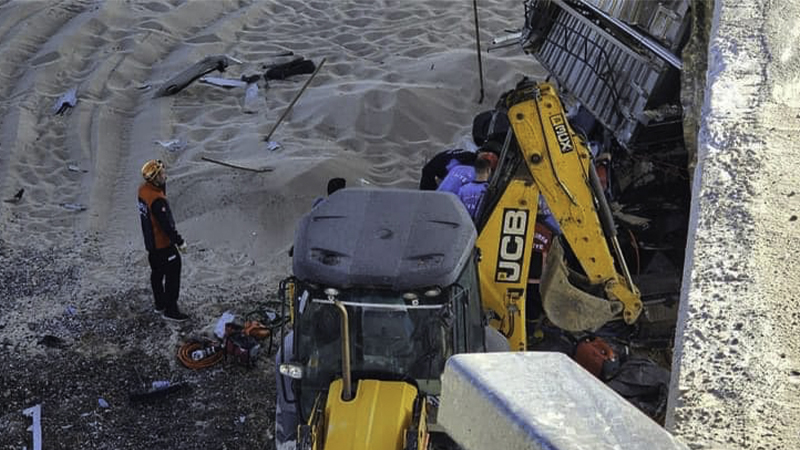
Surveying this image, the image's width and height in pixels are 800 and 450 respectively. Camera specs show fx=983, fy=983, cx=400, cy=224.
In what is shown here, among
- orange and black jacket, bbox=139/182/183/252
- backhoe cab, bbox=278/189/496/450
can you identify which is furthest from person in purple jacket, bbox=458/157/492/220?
orange and black jacket, bbox=139/182/183/252

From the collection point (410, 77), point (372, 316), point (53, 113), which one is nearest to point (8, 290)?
point (53, 113)

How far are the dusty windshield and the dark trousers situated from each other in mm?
3896

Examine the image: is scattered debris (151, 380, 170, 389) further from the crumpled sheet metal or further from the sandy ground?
the crumpled sheet metal

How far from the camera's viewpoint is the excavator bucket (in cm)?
731

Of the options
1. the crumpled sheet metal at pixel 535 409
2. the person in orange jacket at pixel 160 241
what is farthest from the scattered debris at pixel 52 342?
the crumpled sheet metal at pixel 535 409

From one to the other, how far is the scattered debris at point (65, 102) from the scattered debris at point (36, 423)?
22.5 feet

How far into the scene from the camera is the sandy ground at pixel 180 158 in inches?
312

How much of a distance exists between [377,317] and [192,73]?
33.5 ft

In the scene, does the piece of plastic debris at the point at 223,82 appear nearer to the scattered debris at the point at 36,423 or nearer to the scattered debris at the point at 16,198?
the scattered debris at the point at 16,198

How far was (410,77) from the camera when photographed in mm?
14438

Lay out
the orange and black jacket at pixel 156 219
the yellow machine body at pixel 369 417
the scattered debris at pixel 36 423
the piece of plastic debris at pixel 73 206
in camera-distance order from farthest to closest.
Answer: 1. the piece of plastic debris at pixel 73 206
2. the orange and black jacket at pixel 156 219
3. the scattered debris at pixel 36 423
4. the yellow machine body at pixel 369 417

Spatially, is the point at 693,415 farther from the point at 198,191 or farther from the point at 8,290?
the point at 198,191

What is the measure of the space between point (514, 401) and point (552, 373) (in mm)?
140

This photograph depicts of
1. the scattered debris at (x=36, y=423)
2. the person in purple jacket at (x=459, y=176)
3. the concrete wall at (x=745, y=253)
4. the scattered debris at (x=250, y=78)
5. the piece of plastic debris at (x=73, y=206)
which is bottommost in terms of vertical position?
the piece of plastic debris at (x=73, y=206)
